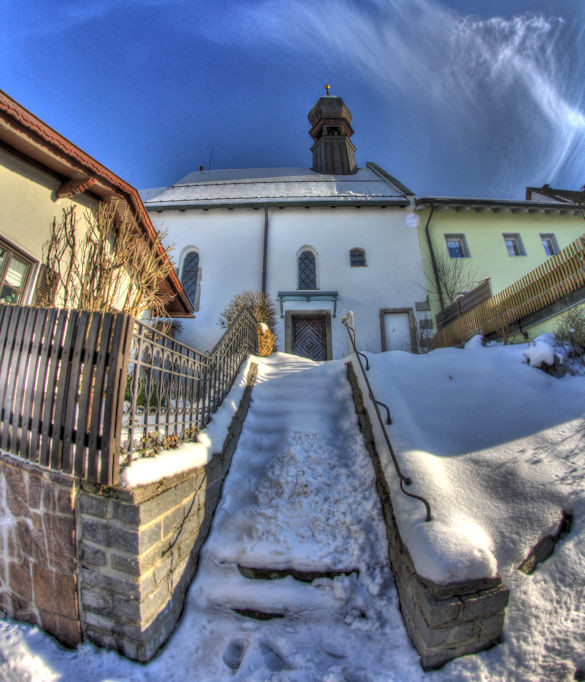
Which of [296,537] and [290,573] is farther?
[296,537]

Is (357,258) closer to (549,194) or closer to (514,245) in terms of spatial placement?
(514,245)

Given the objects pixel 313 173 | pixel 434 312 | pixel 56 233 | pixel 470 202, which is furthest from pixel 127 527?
pixel 313 173

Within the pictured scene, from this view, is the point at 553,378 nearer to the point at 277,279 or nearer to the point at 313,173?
the point at 277,279

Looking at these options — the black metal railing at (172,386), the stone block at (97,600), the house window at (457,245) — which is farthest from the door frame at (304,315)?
the stone block at (97,600)

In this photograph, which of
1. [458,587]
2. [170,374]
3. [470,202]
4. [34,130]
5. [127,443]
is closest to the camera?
[458,587]

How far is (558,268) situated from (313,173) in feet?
48.1

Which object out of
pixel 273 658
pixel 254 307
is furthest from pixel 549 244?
pixel 273 658

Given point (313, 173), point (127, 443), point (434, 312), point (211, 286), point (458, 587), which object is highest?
point (313, 173)

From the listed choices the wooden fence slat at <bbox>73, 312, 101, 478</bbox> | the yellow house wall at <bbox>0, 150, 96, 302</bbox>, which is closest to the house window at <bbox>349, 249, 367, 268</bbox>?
the yellow house wall at <bbox>0, 150, 96, 302</bbox>

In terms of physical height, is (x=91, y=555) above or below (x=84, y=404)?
below

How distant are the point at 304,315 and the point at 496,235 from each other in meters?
9.24

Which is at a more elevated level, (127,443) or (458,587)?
(127,443)

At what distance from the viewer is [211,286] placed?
1346 cm

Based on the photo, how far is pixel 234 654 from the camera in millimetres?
2211
